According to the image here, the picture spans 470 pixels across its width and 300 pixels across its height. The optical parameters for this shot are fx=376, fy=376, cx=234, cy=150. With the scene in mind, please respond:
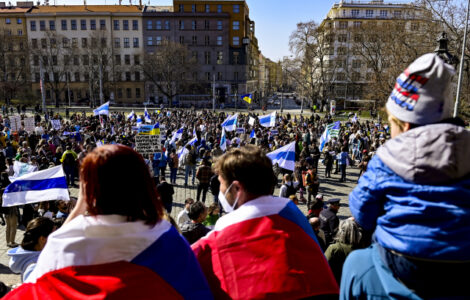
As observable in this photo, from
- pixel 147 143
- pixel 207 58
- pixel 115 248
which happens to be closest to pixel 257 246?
pixel 115 248

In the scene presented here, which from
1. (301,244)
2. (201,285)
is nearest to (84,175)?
(201,285)

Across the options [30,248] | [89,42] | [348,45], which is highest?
[89,42]

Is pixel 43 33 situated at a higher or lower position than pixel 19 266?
higher

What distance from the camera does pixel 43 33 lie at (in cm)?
7825

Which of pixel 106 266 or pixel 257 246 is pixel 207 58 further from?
pixel 106 266

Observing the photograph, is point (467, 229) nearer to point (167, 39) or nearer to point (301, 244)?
point (301, 244)

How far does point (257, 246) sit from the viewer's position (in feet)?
6.42

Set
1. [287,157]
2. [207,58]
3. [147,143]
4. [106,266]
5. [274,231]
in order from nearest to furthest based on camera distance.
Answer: [106,266] < [274,231] < [287,157] < [147,143] < [207,58]

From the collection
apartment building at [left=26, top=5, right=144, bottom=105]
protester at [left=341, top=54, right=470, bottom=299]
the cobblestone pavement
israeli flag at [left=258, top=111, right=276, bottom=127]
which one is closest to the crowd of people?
protester at [left=341, top=54, right=470, bottom=299]

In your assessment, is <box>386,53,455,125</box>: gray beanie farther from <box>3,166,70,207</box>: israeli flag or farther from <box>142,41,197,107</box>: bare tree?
<box>142,41,197,107</box>: bare tree

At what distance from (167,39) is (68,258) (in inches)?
3168

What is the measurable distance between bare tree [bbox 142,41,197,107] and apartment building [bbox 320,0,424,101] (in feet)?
84.3

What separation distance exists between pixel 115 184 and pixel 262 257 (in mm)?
818

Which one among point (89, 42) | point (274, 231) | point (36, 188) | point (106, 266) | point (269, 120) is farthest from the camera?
point (89, 42)
